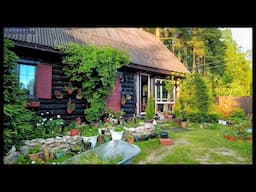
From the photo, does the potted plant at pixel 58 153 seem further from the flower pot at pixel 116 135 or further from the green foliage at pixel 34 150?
the flower pot at pixel 116 135

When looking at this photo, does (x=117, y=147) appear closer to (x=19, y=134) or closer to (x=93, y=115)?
(x=19, y=134)

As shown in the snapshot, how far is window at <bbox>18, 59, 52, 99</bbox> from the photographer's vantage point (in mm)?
5676

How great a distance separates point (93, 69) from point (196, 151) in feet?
10.2

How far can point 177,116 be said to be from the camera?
9.38m

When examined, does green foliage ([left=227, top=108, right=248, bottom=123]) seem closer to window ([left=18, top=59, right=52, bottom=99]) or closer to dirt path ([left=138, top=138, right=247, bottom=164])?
dirt path ([left=138, top=138, right=247, bottom=164])

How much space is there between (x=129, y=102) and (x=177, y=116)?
6.83 feet

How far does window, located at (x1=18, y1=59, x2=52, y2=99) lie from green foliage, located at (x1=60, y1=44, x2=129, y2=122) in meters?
0.54

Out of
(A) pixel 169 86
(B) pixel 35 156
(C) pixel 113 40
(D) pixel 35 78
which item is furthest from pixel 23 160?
(A) pixel 169 86

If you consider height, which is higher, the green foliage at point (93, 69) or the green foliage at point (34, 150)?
the green foliage at point (93, 69)

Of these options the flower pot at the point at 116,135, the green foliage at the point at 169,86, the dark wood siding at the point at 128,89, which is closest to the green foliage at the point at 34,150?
the flower pot at the point at 116,135

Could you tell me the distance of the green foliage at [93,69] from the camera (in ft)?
19.2

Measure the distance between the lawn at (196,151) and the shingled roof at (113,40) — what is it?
10.9ft

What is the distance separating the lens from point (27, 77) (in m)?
5.77
